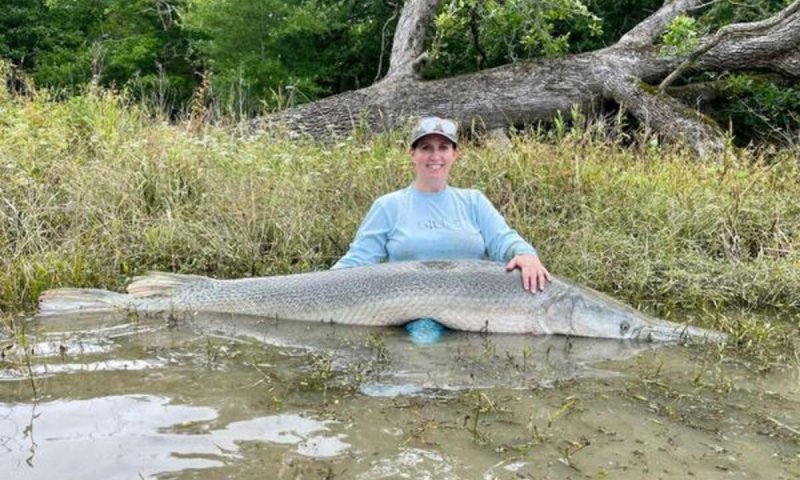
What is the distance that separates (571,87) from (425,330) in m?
7.45

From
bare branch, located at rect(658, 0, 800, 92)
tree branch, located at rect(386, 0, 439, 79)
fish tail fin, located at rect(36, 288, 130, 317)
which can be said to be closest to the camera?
fish tail fin, located at rect(36, 288, 130, 317)

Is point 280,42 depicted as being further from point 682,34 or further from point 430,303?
point 430,303

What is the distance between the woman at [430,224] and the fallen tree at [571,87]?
5.24 metres

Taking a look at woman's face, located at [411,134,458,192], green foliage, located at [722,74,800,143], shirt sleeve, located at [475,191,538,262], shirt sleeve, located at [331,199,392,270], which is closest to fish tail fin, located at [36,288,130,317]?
shirt sleeve, located at [331,199,392,270]

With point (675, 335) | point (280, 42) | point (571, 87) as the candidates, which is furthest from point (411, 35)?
point (675, 335)

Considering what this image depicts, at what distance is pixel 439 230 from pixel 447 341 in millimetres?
886

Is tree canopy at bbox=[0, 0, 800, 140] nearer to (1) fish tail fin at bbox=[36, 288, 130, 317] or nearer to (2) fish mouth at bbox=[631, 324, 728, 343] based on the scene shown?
(1) fish tail fin at bbox=[36, 288, 130, 317]

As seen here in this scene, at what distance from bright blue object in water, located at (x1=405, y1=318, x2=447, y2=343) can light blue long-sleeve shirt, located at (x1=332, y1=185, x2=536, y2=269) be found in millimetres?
578

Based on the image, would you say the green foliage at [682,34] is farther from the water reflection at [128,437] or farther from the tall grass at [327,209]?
the water reflection at [128,437]

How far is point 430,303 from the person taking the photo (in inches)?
197

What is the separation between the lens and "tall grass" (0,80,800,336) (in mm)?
6152

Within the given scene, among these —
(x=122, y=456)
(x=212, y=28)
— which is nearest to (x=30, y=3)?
(x=212, y=28)

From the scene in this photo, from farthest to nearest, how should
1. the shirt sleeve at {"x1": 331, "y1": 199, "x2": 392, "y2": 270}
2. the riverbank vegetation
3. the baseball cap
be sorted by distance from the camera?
the riverbank vegetation < the shirt sleeve at {"x1": 331, "y1": 199, "x2": 392, "y2": 270} < the baseball cap

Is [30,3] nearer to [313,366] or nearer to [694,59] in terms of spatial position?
[694,59]
